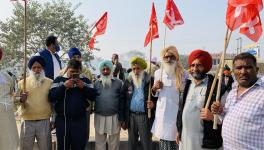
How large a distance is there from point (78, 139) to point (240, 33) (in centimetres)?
299

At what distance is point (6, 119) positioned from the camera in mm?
5191

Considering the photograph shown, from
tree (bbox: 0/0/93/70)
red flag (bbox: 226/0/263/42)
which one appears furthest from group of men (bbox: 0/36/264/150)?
tree (bbox: 0/0/93/70)

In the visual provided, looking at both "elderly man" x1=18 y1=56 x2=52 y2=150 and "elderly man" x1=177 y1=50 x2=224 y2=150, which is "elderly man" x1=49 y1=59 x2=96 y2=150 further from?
"elderly man" x1=177 y1=50 x2=224 y2=150

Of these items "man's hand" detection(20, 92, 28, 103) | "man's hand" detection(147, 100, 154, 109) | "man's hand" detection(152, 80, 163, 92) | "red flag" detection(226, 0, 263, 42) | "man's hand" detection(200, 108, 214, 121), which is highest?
"red flag" detection(226, 0, 263, 42)

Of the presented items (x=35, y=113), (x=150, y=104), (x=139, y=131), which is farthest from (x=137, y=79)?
(x=35, y=113)

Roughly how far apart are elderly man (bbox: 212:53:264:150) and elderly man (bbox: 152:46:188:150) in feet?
5.50

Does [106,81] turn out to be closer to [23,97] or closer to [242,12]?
[23,97]

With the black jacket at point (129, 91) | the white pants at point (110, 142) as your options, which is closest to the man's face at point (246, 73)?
the black jacket at point (129, 91)

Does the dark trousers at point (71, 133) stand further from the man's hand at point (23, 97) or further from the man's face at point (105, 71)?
the man's face at point (105, 71)

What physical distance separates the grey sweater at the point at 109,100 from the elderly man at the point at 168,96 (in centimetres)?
73

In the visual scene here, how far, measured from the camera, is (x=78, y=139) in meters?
5.57

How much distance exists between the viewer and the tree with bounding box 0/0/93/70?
25062 mm

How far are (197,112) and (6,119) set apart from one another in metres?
2.84

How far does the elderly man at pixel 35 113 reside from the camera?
5.50 metres
